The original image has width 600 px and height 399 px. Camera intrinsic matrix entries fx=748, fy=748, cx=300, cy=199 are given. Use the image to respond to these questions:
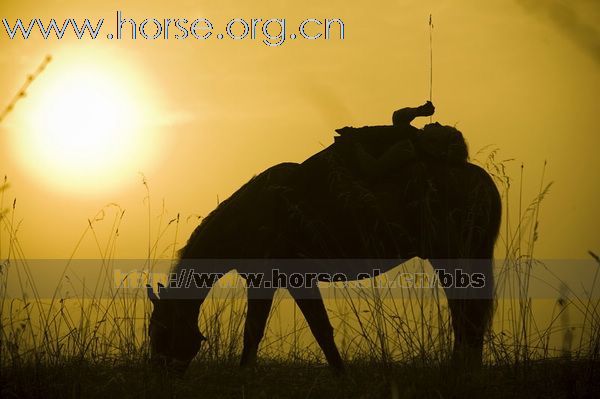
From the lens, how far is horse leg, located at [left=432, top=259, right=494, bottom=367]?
479cm

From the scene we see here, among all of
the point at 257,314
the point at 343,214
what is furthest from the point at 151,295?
the point at 343,214

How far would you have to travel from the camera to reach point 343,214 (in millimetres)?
6730

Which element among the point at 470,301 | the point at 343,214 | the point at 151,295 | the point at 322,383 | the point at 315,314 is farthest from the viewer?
the point at 343,214

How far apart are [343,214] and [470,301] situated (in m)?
1.45

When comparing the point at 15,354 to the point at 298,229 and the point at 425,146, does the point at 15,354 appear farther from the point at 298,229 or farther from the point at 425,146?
the point at 425,146

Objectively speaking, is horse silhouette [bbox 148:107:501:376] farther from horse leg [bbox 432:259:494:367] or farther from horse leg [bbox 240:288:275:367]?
horse leg [bbox 432:259:494:367]

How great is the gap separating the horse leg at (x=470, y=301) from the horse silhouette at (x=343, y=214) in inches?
13.3

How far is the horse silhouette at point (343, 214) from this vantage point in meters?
6.50

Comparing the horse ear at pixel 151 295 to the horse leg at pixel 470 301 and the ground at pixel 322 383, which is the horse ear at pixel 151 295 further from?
the horse leg at pixel 470 301

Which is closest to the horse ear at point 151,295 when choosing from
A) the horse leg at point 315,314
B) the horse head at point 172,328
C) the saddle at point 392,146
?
the horse head at point 172,328

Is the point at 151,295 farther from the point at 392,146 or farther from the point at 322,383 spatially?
the point at 392,146

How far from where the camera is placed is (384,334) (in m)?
4.62

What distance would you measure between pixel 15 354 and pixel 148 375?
81cm

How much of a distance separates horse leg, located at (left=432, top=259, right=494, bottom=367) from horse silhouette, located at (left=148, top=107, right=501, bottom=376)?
→ 0.34 metres
